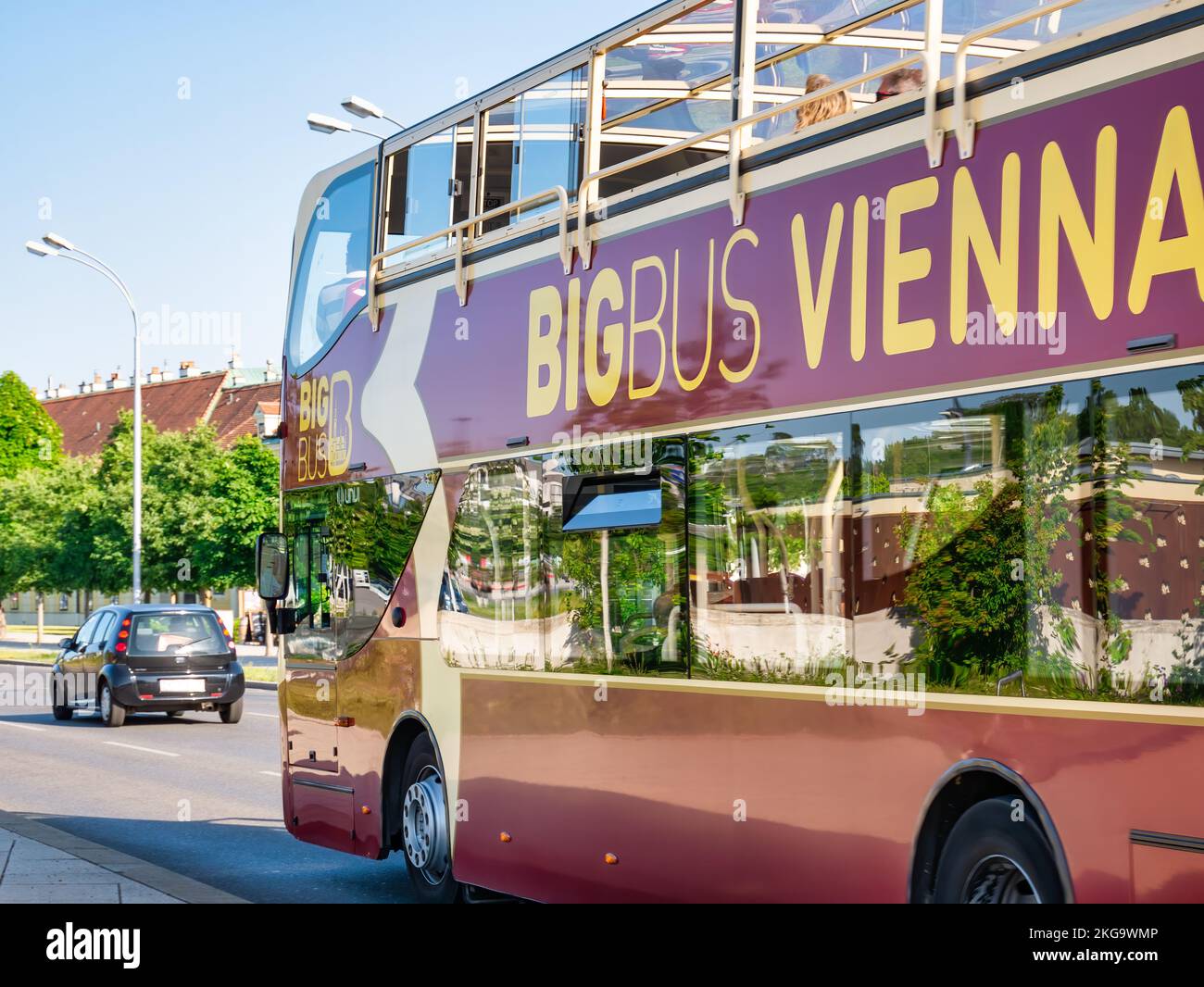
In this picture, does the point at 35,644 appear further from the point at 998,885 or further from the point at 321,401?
the point at 998,885

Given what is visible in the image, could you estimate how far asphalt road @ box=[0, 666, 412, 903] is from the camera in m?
10.9

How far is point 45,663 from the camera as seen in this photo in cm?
4884

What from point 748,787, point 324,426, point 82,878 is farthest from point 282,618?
point 748,787

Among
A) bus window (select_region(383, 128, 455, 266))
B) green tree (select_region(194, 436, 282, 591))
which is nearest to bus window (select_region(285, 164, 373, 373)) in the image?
bus window (select_region(383, 128, 455, 266))

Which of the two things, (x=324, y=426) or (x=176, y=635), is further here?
(x=176, y=635)

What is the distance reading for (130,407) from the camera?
10631 cm

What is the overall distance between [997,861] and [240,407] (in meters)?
90.3

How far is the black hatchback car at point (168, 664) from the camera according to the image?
24.0 meters

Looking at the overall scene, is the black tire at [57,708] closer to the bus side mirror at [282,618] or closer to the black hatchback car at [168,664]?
the black hatchback car at [168,664]

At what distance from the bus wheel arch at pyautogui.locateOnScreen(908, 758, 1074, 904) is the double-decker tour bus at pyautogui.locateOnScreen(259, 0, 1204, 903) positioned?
0.5 inches

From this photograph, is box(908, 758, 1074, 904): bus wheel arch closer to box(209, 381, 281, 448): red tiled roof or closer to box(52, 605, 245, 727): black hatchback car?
box(52, 605, 245, 727): black hatchback car

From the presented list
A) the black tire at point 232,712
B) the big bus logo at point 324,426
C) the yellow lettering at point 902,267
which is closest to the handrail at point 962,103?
the yellow lettering at point 902,267
